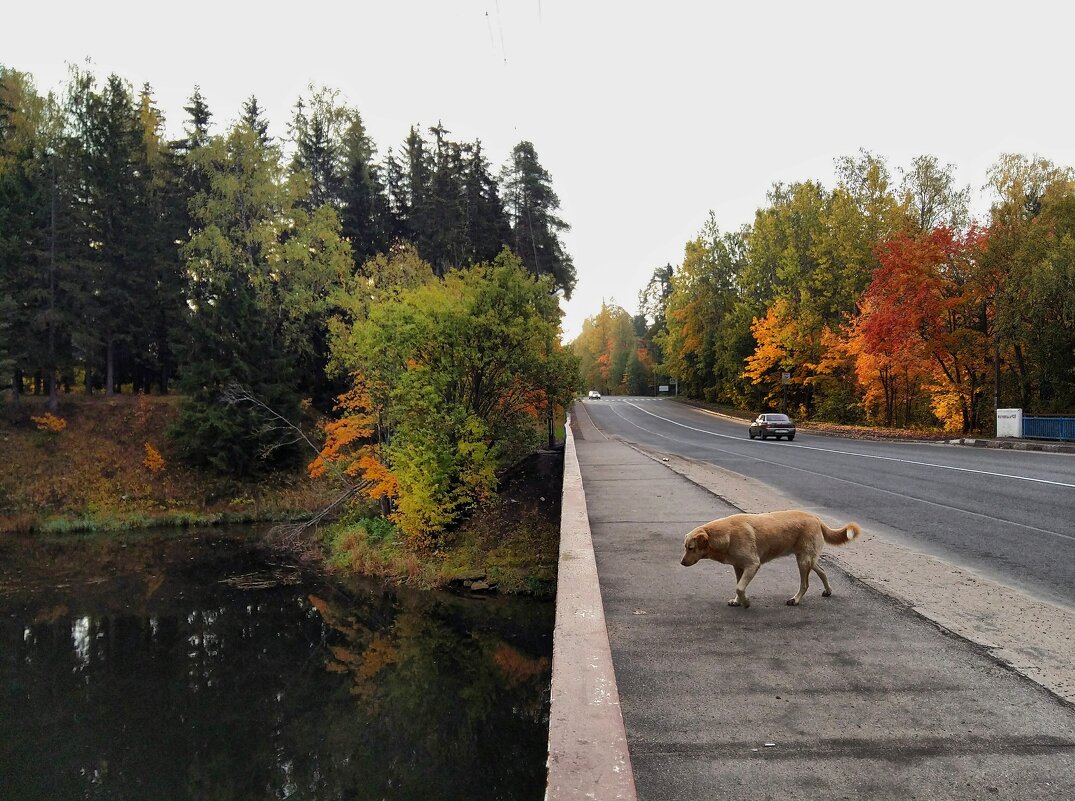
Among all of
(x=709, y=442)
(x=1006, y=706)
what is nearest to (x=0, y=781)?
(x=1006, y=706)

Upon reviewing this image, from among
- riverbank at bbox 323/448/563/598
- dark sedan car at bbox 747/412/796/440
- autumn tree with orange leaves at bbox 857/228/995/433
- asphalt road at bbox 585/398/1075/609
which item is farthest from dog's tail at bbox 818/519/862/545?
autumn tree with orange leaves at bbox 857/228/995/433

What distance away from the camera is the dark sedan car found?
3559 centimetres

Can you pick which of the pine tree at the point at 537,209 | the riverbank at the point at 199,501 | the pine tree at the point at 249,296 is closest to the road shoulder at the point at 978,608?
the riverbank at the point at 199,501

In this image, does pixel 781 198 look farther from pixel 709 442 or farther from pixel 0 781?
pixel 0 781

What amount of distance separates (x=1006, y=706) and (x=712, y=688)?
169 centimetres

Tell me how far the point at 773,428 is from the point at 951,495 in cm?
2207

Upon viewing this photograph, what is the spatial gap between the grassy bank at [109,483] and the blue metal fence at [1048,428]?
32085 millimetres

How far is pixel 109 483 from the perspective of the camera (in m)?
33.7

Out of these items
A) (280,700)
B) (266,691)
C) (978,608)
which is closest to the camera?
(978,608)

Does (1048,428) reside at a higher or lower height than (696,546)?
higher

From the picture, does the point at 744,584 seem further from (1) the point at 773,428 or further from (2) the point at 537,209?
(2) the point at 537,209

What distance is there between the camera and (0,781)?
1073 centimetres

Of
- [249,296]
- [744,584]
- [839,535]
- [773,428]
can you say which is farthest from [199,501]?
[839,535]

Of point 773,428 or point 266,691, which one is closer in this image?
point 266,691
